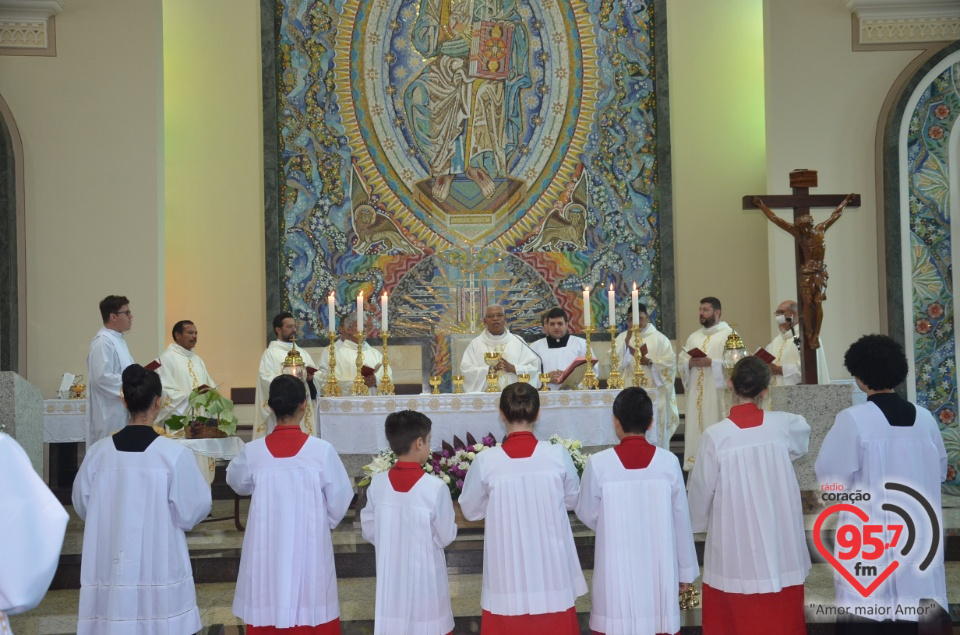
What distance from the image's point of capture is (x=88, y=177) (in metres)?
9.14

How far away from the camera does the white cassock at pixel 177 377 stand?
8.39 m

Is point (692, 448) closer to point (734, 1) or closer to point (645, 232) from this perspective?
point (645, 232)

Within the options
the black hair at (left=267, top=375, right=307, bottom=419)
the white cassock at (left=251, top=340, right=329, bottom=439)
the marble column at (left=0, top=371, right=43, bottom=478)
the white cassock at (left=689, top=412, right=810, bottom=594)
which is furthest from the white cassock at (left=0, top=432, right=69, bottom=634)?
the white cassock at (left=251, top=340, right=329, bottom=439)

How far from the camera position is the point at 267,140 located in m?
10.5

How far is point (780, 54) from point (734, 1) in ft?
5.01

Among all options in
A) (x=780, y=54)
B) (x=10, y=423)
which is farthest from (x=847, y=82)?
(x=10, y=423)

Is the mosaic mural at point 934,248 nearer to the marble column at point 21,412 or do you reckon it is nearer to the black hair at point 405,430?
the black hair at point 405,430

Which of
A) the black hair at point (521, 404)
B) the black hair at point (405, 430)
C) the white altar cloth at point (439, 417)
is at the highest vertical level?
the black hair at point (521, 404)

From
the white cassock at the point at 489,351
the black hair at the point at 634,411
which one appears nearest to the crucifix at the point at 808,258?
the white cassock at the point at 489,351

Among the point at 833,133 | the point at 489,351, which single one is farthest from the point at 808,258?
the point at 833,133

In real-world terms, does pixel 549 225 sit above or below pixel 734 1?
below

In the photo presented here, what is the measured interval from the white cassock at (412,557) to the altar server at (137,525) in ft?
2.68

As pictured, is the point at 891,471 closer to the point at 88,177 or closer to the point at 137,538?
the point at 137,538

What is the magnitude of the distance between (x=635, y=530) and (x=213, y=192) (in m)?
7.37
